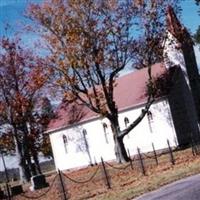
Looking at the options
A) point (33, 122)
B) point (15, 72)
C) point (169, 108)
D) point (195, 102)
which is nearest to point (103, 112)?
point (169, 108)

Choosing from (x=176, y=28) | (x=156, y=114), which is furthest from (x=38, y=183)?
(x=176, y=28)

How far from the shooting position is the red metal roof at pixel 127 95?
5288 centimetres

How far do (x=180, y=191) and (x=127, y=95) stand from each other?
3492 centimetres

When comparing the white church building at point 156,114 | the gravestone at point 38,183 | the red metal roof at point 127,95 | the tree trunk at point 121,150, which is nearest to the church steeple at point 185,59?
the white church building at point 156,114

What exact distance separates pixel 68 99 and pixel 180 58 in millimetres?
11290

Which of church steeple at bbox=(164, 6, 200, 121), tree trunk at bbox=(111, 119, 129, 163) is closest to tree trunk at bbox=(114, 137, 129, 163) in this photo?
tree trunk at bbox=(111, 119, 129, 163)

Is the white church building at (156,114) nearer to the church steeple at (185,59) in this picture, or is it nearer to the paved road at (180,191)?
the church steeple at (185,59)

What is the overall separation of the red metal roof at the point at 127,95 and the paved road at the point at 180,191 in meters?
29.3

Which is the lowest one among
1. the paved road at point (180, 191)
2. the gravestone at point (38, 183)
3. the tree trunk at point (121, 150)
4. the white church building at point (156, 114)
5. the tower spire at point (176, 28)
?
the paved road at point (180, 191)

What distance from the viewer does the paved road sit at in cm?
1879

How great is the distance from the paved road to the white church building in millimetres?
24258

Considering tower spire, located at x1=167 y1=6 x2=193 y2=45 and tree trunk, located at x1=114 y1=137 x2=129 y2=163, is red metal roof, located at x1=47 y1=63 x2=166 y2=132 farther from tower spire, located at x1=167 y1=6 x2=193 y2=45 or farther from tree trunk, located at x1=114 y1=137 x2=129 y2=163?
tree trunk, located at x1=114 y1=137 x2=129 y2=163

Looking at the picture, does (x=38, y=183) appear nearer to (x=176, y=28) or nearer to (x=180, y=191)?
(x=176, y=28)

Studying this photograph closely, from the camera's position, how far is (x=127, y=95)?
54969 millimetres
